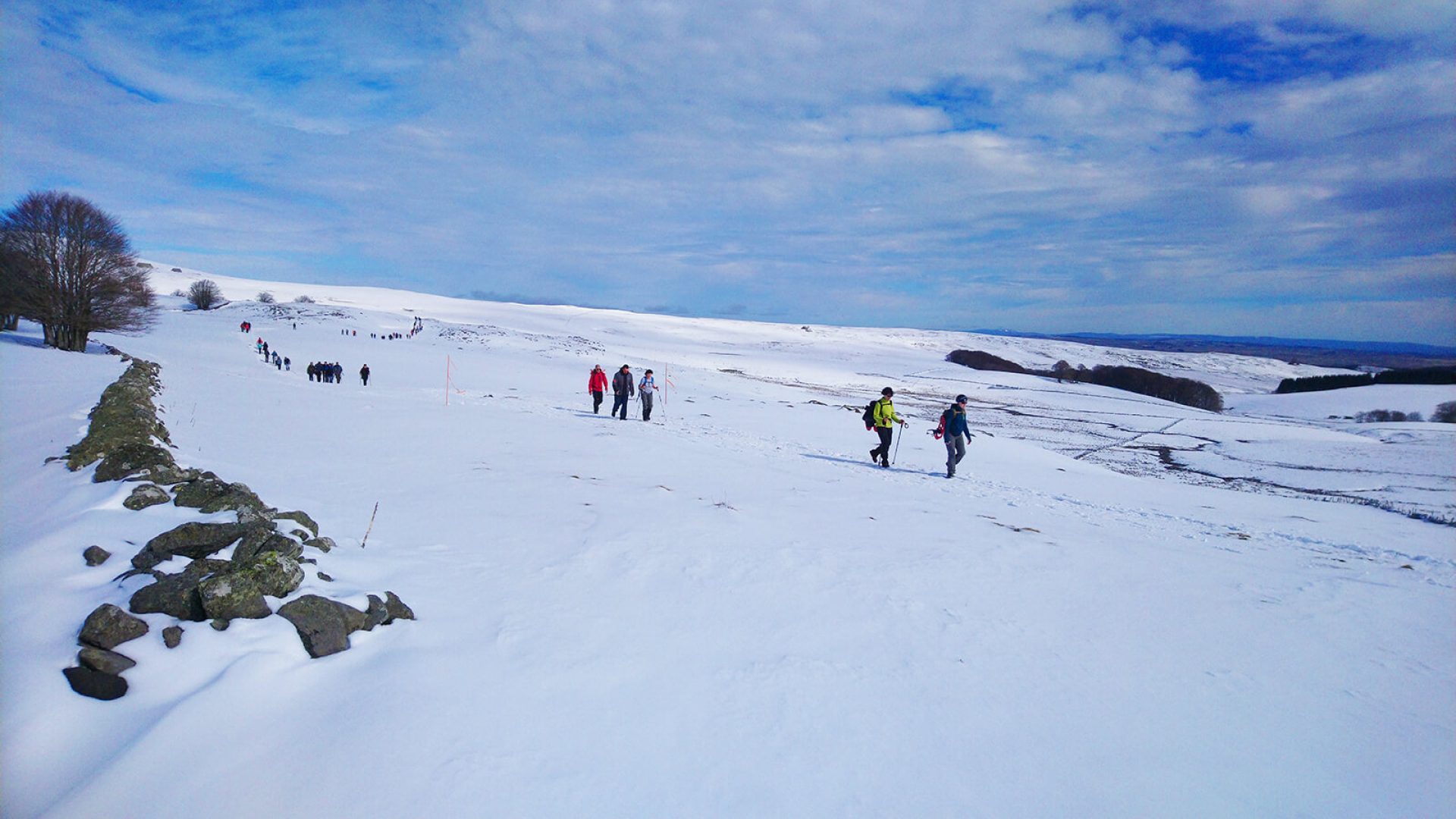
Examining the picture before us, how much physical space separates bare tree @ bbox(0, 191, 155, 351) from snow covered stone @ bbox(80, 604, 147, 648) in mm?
42580

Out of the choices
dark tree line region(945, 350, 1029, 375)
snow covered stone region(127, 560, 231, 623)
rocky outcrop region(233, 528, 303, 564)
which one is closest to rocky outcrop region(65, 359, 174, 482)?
rocky outcrop region(233, 528, 303, 564)

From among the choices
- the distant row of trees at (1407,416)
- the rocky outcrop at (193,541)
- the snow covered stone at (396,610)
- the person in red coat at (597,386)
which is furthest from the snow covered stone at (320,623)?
the distant row of trees at (1407,416)

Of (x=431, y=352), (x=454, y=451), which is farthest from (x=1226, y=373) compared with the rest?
(x=454, y=451)

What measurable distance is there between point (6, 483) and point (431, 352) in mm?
44293

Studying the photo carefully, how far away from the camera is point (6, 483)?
301 inches

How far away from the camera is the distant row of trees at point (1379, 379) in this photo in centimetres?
6359

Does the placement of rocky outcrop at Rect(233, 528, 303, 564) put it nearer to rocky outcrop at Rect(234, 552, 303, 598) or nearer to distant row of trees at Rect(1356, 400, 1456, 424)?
rocky outcrop at Rect(234, 552, 303, 598)

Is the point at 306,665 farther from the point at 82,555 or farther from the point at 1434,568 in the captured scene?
the point at 1434,568

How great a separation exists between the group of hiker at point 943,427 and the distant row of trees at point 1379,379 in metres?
72.3

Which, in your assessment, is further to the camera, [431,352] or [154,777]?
[431,352]

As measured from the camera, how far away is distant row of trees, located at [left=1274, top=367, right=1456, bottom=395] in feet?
209

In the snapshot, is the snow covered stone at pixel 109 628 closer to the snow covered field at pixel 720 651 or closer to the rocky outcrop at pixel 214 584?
the rocky outcrop at pixel 214 584

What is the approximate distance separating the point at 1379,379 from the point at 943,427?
80388mm

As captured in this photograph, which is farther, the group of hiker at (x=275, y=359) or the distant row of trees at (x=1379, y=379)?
the distant row of trees at (x=1379, y=379)
